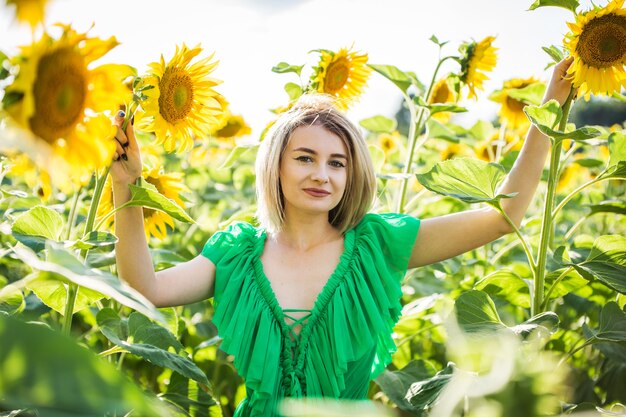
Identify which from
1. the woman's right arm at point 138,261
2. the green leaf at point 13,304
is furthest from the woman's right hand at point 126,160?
the green leaf at point 13,304

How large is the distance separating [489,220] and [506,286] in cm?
16

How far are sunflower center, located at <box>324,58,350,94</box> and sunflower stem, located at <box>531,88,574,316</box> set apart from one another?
0.62m

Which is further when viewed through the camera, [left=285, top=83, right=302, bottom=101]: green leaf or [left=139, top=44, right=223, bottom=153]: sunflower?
[left=285, top=83, right=302, bottom=101]: green leaf

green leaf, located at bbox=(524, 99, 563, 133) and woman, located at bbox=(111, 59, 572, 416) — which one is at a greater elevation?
green leaf, located at bbox=(524, 99, 563, 133)

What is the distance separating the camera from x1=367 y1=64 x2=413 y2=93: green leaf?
1804 millimetres

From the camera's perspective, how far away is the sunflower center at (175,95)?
128 centimetres

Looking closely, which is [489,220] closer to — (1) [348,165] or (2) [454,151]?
(1) [348,165]

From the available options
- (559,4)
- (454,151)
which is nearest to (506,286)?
(559,4)

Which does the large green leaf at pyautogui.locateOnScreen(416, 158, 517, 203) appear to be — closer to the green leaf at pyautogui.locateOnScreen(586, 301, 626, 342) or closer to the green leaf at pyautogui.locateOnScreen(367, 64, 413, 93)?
the green leaf at pyautogui.locateOnScreen(586, 301, 626, 342)

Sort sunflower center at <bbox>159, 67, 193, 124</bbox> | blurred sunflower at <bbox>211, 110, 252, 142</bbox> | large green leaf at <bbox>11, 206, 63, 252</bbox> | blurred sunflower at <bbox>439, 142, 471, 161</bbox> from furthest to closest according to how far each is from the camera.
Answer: blurred sunflower at <bbox>211, 110, 252, 142</bbox> → blurred sunflower at <bbox>439, 142, 471, 161</bbox> → sunflower center at <bbox>159, 67, 193, 124</bbox> → large green leaf at <bbox>11, 206, 63, 252</bbox>

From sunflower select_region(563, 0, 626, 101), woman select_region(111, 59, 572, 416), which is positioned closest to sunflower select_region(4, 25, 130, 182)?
woman select_region(111, 59, 572, 416)

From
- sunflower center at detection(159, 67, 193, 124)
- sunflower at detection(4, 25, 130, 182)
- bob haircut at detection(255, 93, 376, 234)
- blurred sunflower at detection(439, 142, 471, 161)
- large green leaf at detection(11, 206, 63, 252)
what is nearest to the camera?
sunflower at detection(4, 25, 130, 182)

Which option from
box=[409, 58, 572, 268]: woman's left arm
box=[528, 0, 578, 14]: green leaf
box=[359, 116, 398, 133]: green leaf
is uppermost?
box=[528, 0, 578, 14]: green leaf

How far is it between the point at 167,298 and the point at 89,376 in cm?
112
